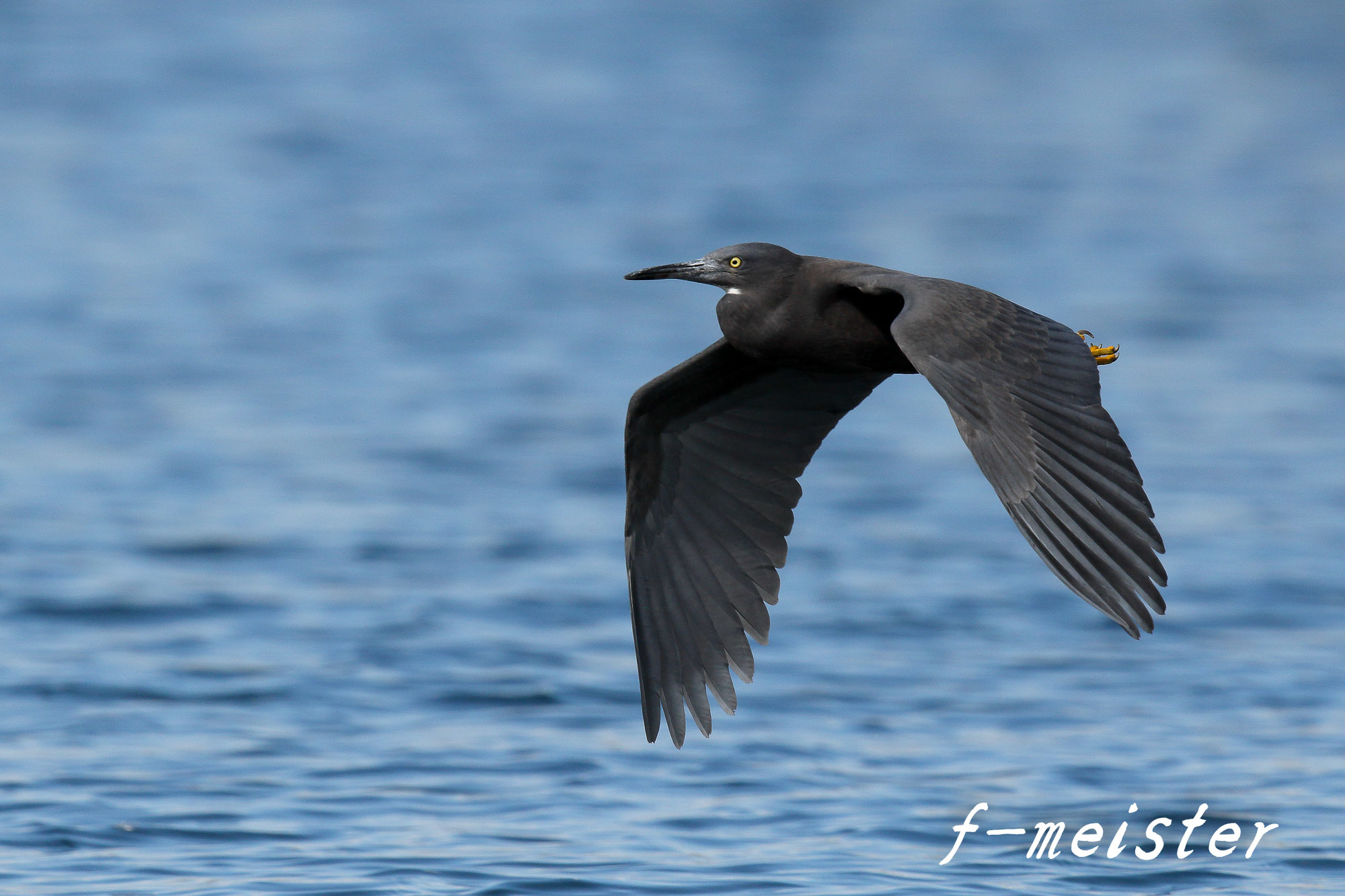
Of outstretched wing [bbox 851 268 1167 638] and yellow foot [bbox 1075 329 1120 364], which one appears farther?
yellow foot [bbox 1075 329 1120 364]

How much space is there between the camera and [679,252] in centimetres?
1989

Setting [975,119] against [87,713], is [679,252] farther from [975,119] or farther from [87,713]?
[87,713]

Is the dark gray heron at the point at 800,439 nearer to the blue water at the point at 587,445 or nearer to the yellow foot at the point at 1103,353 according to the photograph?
the yellow foot at the point at 1103,353

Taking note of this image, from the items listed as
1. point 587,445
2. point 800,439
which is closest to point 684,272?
point 800,439

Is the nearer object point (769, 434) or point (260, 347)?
point (769, 434)

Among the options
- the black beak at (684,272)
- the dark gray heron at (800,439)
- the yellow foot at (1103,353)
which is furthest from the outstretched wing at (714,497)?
the yellow foot at (1103,353)

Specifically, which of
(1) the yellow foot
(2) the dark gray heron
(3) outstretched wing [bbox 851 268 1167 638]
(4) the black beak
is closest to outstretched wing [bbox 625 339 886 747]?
(2) the dark gray heron

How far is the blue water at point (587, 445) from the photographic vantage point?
319 inches

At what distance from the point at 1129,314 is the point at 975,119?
27.0ft

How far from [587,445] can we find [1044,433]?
9.57 meters

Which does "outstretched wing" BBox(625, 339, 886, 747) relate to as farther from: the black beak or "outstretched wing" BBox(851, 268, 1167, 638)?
"outstretched wing" BBox(851, 268, 1167, 638)

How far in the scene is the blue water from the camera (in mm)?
8094

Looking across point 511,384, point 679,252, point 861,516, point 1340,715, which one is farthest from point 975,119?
point 1340,715

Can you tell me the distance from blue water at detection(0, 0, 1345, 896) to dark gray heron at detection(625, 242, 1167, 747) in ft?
2.94
